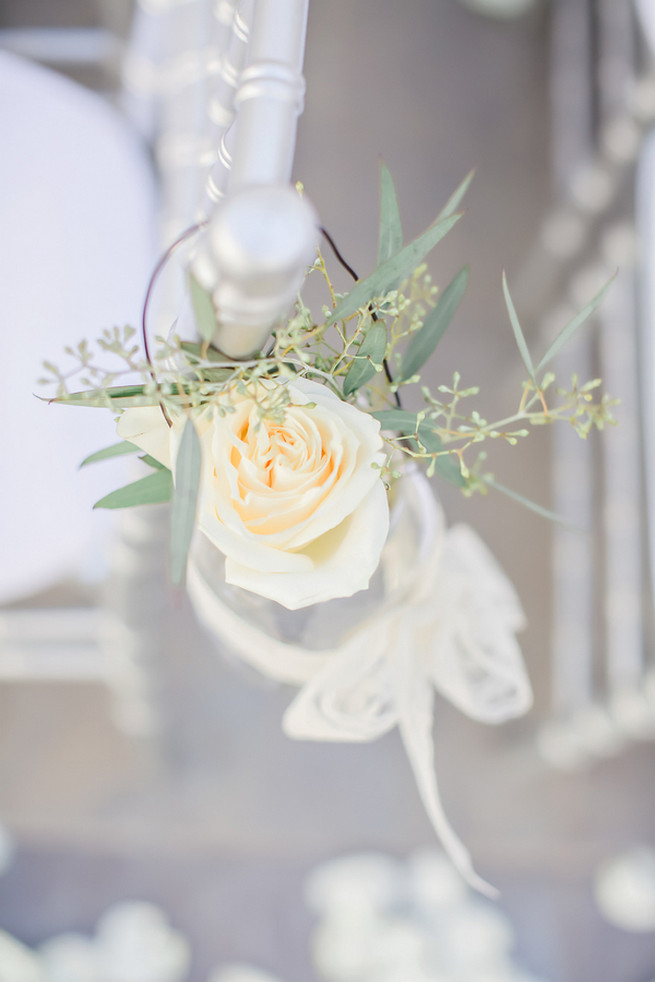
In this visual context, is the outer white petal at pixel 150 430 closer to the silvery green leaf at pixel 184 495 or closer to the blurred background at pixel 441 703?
the silvery green leaf at pixel 184 495

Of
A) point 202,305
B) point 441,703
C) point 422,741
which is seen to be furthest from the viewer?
point 441,703

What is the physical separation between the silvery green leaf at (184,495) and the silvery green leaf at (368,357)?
87 millimetres

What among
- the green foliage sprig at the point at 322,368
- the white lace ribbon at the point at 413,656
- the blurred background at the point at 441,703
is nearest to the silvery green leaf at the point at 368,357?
the green foliage sprig at the point at 322,368

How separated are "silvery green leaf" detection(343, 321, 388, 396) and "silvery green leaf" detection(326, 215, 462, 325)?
0.01 m

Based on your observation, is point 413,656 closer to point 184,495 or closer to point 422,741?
point 422,741

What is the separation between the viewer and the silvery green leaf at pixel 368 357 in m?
0.32

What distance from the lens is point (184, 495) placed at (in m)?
0.29

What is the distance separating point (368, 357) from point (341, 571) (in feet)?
0.33

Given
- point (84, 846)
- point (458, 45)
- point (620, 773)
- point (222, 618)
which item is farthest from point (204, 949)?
point (458, 45)

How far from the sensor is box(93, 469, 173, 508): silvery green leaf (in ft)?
1.12

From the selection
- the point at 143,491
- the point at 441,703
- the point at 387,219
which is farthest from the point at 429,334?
the point at 441,703

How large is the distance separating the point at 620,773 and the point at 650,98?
99 centimetres

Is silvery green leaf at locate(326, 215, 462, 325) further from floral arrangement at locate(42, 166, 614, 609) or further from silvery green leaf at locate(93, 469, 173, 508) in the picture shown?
silvery green leaf at locate(93, 469, 173, 508)

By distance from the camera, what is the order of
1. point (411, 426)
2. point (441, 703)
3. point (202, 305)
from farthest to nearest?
point (441, 703) < point (411, 426) < point (202, 305)
